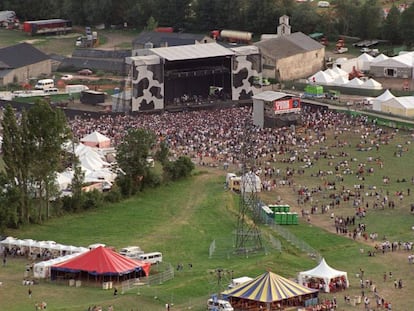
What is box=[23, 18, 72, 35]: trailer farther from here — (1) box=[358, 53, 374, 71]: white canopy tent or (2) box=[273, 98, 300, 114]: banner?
(2) box=[273, 98, 300, 114]: banner

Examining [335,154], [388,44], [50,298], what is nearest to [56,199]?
[50,298]

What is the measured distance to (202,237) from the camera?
6594 cm

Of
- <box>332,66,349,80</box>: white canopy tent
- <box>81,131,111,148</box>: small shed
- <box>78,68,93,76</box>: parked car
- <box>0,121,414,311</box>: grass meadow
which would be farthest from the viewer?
<box>78,68,93,76</box>: parked car

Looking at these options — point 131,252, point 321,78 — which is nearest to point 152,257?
point 131,252

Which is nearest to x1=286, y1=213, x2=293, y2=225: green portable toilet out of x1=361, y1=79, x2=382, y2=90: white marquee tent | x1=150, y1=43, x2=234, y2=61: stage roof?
x1=150, y1=43, x2=234, y2=61: stage roof

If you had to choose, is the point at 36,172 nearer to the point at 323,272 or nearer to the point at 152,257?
the point at 152,257

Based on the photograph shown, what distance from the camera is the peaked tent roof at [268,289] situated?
2132 inches

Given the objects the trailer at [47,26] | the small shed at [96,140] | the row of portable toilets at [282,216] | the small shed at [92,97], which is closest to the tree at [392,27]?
the small shed at [92,97]

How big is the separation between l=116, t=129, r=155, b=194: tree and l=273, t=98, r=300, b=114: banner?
1991 centimetres

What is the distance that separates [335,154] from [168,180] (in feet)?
38.9

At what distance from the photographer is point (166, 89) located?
100 m

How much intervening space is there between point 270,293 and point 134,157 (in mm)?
21118

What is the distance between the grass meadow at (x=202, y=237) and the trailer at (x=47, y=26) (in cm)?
5538

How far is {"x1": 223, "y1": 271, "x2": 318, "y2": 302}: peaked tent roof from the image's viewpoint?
2132 inches
